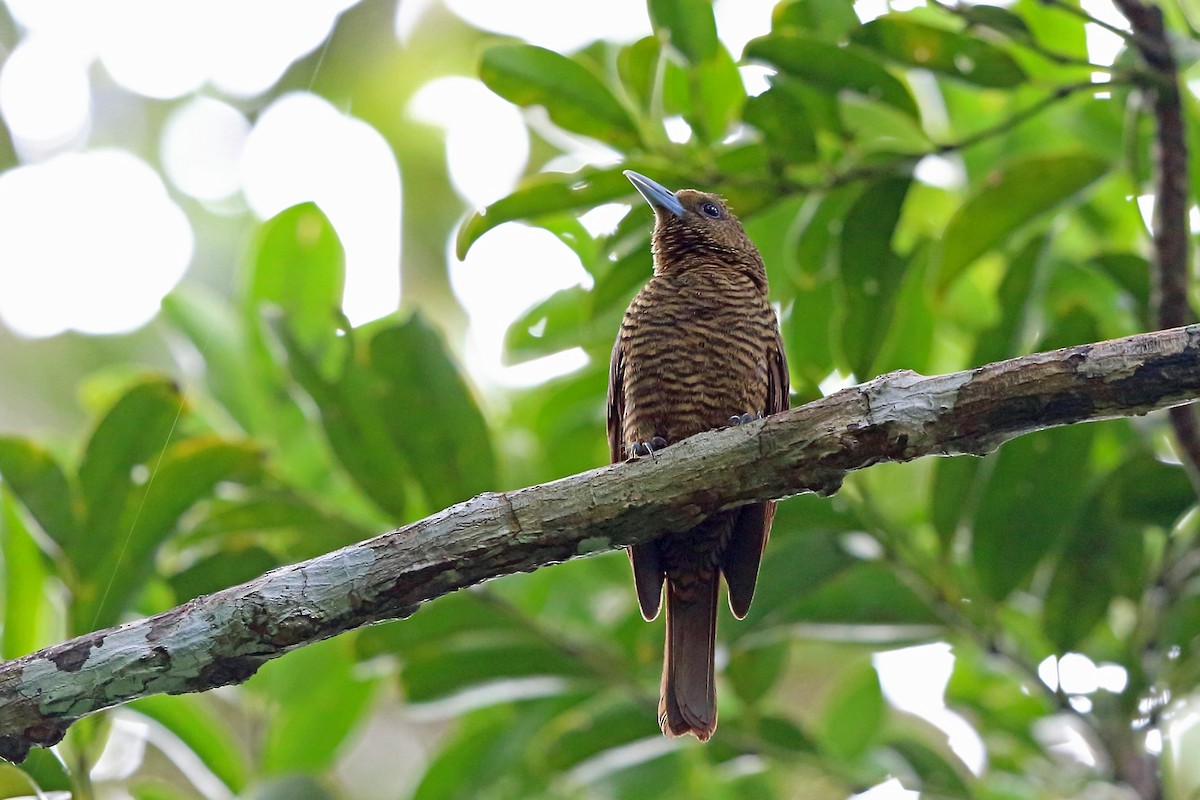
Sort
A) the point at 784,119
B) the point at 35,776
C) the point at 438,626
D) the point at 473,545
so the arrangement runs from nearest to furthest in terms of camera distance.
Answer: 1. the point at 473,545
2. the point at 35,776
3. the point at 784,119
4. the point at 438,626

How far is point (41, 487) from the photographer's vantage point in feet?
10.8

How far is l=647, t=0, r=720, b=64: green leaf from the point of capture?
3279mm

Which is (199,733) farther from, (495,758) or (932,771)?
(932,771)

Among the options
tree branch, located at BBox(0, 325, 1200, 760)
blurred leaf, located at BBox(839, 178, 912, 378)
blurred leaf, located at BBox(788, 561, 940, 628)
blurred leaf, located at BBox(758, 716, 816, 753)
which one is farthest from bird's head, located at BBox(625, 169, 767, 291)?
tree branch, located at BBox(0, 325, 1200, 760)

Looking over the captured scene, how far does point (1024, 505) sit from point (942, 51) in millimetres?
1193

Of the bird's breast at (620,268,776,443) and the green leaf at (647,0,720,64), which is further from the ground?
the green leaf at (647,0,720,64)

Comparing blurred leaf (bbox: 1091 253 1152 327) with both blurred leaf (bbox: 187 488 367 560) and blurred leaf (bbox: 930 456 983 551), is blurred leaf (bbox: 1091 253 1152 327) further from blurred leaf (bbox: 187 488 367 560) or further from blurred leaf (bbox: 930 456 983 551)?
blurred leaf (bbox: 187 488 367 560)

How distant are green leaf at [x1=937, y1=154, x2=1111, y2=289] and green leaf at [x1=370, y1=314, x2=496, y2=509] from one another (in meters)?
1.30

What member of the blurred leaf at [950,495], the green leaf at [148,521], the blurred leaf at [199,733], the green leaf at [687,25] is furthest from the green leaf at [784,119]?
the blurred leaf at [199,733]

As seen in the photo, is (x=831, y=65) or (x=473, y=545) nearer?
(x=473, y=545)

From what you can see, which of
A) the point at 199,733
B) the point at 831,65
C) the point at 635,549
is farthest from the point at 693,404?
the point at 199,733

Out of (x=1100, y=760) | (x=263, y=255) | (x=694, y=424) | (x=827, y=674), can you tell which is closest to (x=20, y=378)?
(x=263, y=255)

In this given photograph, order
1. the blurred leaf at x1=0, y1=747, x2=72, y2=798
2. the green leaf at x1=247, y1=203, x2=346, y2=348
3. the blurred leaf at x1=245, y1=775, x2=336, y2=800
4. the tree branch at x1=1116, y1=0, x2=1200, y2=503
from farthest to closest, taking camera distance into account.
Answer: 1. the green leaf at x1=247, y1=203, x2=346, y2=348
2. the blurred leaf at x1=245, y1=775, x2=336, y2=800
3. the tree branch at x1=1116, y1=0, x2=1200, y2=503
4. the blurred leaf at x1=0, y1=747, x2=72, y2=798

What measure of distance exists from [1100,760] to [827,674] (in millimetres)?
3617
